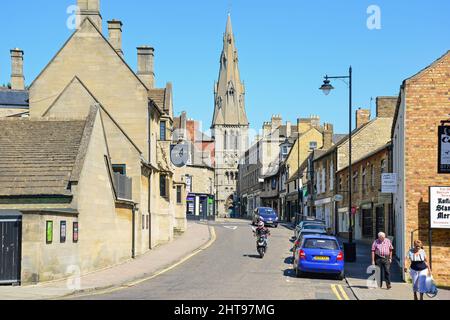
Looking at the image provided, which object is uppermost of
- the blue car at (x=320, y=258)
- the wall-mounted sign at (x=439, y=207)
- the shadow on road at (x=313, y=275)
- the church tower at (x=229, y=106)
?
the church tower at (x=229, y=106)

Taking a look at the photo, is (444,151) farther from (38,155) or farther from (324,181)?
(324,181)

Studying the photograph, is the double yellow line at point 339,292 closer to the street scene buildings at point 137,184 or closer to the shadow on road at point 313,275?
the street scene buildings at point 137,184

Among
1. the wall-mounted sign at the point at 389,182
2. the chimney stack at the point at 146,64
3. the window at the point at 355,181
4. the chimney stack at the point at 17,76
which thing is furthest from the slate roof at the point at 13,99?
the wall-mounted sign at the point at 389,182

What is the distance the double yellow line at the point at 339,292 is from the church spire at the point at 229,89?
13322 centimetres

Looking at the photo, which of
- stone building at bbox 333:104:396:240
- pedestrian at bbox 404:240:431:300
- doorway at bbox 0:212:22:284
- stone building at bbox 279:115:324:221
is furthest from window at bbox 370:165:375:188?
stone building at bbox 279:115:324:221

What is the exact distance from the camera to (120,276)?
2394cm

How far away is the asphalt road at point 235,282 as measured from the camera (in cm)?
1805

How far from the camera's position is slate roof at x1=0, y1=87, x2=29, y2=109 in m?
52.1

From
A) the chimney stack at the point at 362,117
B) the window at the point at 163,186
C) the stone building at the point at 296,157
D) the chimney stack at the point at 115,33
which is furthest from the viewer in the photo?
the stone building at the point at 296,157

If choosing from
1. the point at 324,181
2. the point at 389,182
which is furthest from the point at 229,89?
the point at 389,182

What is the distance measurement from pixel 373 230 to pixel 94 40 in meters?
20.6

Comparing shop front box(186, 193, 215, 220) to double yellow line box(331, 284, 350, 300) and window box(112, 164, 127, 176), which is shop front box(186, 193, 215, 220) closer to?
window box(112, 164, 127, 176)

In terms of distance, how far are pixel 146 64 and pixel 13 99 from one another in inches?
665
